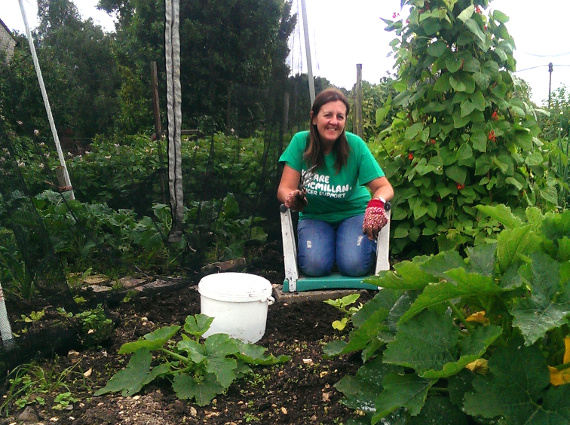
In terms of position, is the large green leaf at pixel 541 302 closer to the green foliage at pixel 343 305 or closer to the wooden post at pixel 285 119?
the green foliage at pixel 343 305

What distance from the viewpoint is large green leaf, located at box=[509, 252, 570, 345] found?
3.96ft

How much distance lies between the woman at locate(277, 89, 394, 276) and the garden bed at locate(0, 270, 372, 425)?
463 mm

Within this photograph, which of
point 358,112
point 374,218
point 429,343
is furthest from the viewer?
point 358,112

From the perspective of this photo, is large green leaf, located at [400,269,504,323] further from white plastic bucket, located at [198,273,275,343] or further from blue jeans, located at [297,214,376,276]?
blue jeans, located at [297,214,376,276]

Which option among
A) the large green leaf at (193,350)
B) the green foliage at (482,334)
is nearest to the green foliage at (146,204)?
the large green leaf at (193,350)

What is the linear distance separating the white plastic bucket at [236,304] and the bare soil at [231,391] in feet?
0.40

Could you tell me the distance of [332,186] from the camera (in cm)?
305

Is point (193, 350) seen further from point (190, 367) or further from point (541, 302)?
point (541, 302)

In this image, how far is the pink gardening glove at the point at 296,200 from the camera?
108 inches

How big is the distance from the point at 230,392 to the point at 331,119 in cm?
149

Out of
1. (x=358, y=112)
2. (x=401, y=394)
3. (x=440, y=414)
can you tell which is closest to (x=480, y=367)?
(x=440, y=414)

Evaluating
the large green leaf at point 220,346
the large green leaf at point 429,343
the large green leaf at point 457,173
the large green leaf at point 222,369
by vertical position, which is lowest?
the large green leaf at point 222,369

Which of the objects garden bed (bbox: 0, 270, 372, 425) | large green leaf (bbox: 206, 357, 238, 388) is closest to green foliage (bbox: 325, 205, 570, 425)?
garden bed (bbox: 0, 270, 372, 425)

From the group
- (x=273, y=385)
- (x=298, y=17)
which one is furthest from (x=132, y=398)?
(x=298, y=17)
